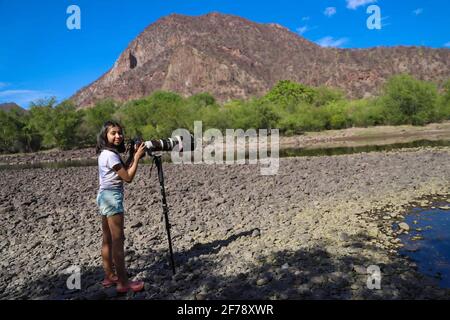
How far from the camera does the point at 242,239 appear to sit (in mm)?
7160

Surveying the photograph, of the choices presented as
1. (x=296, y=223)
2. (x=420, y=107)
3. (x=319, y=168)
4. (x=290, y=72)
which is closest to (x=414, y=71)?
(x=290, y=72)

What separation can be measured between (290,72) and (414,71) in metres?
51.7

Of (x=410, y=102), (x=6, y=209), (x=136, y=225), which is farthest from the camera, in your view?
(x=410, y=102)

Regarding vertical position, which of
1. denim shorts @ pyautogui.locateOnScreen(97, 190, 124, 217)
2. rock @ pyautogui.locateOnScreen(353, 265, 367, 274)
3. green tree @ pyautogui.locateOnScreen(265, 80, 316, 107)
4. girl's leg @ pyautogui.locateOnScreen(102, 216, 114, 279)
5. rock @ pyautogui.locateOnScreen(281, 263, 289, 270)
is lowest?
rock @ pyautogui.locateOnScreen(281, 263, 289, 270)

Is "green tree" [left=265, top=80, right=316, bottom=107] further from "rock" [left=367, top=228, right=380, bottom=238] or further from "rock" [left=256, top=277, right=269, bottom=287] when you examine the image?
"rock" [left=256, top=277, right=269, bottom=287]

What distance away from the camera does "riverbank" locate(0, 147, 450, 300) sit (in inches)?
196

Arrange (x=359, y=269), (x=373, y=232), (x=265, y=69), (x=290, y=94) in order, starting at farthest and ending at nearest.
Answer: (x=265, y=69) → (x=290, y=94) → (x=373, y=232) → (x=359, y=269)

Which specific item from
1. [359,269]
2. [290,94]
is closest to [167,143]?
[359,269]

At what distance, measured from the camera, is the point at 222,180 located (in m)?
15.2

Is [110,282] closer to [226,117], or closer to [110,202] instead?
[110,202]

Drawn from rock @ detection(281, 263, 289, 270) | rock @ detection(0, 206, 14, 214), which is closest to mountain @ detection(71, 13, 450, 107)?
rock @ detection(0, 206, 14, 214)

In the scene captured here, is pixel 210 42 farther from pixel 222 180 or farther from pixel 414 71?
pixel 222 180

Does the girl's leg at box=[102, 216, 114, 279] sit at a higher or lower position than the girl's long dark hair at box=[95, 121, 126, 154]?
lower

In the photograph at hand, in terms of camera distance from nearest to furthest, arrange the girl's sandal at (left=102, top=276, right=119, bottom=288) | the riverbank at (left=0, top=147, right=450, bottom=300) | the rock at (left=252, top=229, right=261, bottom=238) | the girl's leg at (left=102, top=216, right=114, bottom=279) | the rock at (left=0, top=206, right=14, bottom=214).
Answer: the girl's leg at (left=102, top=216, right=114, bottom=279), the riverbank at (left=0, top=147, right=450, bottom=300), the girl's sandal at (left=102, top=276, right=119, bottom=288), the rock at (left=252, top=229, right=261, bottom=238), the rock at (left=0, top=206, right=14, bottom=214)
